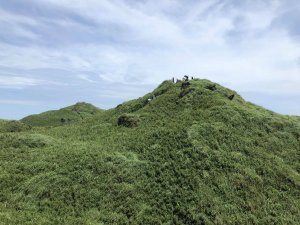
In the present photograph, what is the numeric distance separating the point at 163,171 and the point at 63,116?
350 feet

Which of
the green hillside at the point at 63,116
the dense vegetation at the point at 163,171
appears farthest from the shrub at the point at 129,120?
the green hillside at the point at 63,116

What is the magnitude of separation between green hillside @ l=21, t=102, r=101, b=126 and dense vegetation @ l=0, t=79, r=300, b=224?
236 feet

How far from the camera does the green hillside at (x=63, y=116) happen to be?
453ft

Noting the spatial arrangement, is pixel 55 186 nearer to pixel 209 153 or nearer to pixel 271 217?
pixel 209 153

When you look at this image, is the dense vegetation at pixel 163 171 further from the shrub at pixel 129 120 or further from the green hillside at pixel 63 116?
the green hillside at pixel 63 116

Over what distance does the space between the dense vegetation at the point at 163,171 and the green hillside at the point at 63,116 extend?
7204 centimetres

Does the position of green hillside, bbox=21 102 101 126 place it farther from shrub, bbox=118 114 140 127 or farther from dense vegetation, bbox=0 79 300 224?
dense vegetation, bbox=0 79 300 224

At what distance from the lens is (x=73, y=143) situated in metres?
59.1

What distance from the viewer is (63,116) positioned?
14712 cm

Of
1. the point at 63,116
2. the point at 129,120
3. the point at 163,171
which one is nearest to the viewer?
the point at 163,171

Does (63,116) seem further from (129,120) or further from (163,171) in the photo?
(163,171)

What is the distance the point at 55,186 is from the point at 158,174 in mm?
13656

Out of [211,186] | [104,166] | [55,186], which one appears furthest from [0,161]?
[211,186]

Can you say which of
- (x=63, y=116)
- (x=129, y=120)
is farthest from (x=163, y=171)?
(x=63, y=116)
